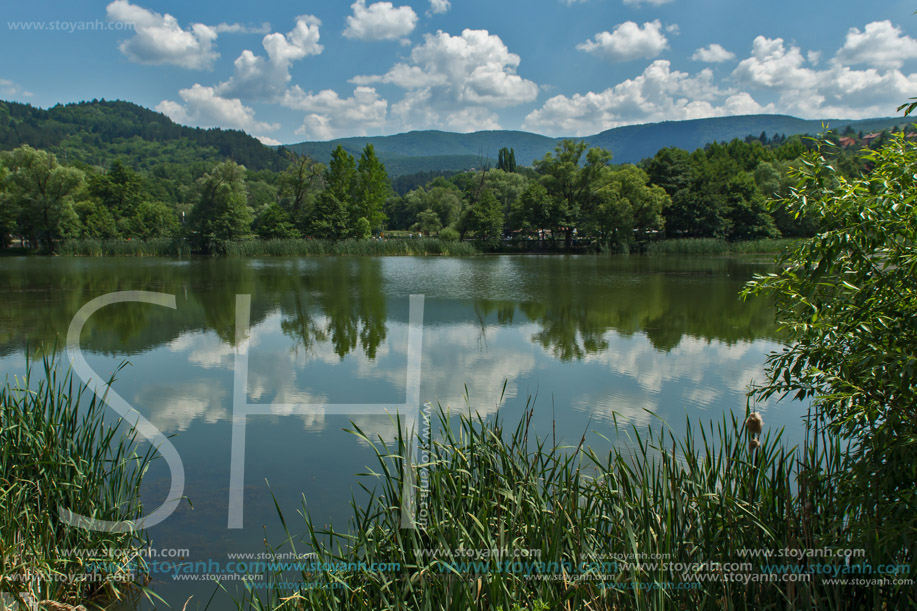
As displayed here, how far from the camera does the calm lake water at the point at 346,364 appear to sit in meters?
4.63

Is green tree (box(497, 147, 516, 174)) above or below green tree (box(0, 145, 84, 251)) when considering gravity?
above

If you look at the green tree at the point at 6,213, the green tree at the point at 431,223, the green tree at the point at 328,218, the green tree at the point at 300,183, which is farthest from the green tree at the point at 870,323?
the green tree at the point at 431,223

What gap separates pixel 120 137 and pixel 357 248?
330ft

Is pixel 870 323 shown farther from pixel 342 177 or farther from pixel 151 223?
pixel 151 223

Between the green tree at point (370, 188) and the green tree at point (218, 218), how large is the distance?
9.31 m

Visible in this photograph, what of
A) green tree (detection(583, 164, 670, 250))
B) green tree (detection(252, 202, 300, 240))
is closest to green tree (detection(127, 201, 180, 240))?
green tree (detection(252, 202, 300, 240))

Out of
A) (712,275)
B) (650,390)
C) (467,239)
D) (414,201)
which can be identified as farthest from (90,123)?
(650,390)

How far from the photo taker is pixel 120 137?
114125 mm

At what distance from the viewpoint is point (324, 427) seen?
598cm

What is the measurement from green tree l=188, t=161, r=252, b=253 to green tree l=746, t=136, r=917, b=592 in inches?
1579

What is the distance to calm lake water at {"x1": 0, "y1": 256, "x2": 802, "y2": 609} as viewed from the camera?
463 centimetres

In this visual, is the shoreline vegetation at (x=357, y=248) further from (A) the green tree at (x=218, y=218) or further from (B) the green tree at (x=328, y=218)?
(B) the green tree at (x=328, y=218)

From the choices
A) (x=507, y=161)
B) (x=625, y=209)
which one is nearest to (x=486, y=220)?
(x=625, y=209)

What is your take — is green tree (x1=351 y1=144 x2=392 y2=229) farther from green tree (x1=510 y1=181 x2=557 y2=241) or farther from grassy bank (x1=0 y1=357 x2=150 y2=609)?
grassy bank (x1=0 y1=357 x2=150 y2=609)
